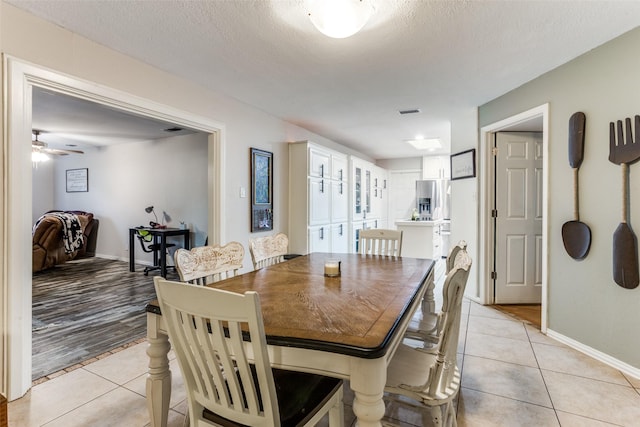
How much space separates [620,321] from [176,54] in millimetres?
3655

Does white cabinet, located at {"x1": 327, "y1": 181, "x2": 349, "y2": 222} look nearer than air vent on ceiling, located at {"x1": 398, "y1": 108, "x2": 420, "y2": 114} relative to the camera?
No

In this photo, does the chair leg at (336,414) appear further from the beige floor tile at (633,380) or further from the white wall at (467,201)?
the white wall at (467,201)

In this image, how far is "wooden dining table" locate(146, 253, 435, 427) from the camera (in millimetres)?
966

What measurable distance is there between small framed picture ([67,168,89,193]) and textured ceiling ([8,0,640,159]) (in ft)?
16.3

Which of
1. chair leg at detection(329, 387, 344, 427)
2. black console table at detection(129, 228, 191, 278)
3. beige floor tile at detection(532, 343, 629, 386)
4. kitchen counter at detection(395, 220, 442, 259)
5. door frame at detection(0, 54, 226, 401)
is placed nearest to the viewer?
chair leg at detection(329, 387, 344, 427)

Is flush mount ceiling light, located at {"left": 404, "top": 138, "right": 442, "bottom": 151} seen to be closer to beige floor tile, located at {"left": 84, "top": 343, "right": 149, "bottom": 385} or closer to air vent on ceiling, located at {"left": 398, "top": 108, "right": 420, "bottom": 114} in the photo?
air vent on ceiling, located at {"left": 398, "top": 108, "right": 420, "bottom": 114}

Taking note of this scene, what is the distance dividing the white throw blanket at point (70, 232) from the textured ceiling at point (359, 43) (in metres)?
4.35

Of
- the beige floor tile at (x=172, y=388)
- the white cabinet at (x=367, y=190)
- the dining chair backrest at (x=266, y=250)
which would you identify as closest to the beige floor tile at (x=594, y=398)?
the dining chair backrest at (x=266, y=250)

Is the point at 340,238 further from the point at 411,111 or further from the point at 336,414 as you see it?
the point at 336,414

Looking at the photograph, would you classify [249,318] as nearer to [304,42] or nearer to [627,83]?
[304,42]

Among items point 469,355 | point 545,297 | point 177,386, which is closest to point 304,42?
point 177,386

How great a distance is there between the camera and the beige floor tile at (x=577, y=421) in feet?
5.25

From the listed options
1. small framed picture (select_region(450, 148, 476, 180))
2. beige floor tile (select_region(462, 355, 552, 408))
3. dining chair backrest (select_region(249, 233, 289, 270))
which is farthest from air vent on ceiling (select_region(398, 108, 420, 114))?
beige floor tile (select_region(462, 355, 552, 408))

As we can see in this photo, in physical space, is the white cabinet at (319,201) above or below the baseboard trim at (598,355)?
above
